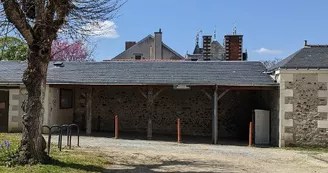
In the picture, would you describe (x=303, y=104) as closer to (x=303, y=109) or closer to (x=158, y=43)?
(x=303, y=109)

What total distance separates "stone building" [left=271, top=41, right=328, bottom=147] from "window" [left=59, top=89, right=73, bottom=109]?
946 centimetres

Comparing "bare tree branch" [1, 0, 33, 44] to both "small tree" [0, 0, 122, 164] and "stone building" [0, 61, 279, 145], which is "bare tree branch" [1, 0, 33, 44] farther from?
"stone building" [0, 61, 279, 145]

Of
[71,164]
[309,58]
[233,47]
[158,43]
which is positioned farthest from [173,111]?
[158,43]

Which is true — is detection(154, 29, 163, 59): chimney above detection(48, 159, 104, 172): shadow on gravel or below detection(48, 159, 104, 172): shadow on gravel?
above

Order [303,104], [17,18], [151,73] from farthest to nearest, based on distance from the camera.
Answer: [151,73], [303,104], [17,18]

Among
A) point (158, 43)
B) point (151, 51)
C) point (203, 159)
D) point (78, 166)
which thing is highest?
point (158, 43)

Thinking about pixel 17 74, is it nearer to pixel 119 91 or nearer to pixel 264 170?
pixel 119 91

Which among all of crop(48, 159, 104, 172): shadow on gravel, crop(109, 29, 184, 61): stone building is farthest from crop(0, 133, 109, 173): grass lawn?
crop(109, 29, 184, 61): stone building

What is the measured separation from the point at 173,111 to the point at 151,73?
2584 millimetres

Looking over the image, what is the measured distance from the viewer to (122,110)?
1889cm

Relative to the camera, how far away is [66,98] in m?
18.5

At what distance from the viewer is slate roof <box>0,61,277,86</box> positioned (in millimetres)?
15516

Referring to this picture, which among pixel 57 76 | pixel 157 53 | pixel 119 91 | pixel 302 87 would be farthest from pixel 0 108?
pixel 157 53

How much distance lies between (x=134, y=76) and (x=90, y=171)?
8692 millimetres
